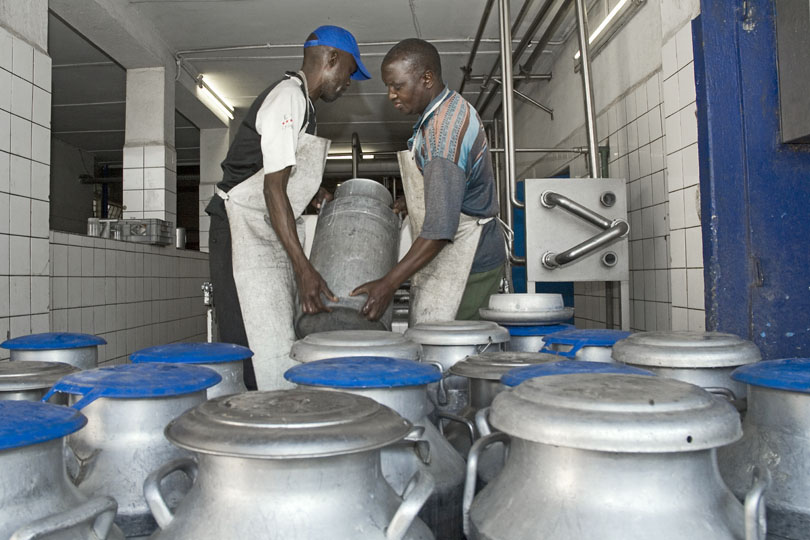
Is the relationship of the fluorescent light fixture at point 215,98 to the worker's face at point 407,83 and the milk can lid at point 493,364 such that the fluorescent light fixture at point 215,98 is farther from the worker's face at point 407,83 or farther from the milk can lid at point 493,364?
the milk can lid at point 493,364

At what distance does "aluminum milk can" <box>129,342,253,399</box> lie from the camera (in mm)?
1063

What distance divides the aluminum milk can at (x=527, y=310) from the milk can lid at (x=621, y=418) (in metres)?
1.01

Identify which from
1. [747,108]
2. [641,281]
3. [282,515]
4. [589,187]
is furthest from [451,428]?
[641,281]

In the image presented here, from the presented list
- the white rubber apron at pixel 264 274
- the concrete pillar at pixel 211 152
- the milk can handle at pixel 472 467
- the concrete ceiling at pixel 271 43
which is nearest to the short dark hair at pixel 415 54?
the white rubber apron at pixel 264 274

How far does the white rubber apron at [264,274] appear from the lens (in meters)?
2.14

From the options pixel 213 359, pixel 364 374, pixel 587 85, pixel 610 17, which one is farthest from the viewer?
pixel 610 17

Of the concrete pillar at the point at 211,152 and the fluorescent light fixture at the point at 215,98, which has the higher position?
the fluorescent light fixture at the point at 215,98

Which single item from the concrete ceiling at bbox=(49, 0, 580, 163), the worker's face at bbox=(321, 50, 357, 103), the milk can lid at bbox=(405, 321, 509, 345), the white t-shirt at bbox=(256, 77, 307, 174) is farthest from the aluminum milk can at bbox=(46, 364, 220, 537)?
the concrete ceiling at bbox=(49, 0, 580, 163)

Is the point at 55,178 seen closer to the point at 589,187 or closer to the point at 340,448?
the point at 589,187

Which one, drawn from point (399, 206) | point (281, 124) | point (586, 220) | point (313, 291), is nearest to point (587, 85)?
point (586, 220)

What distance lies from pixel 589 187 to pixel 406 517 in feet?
8.60

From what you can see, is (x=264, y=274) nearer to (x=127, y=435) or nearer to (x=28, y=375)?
(x=28, y=375)

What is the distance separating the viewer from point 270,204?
2049 millimetres

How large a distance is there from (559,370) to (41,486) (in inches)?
27.2
